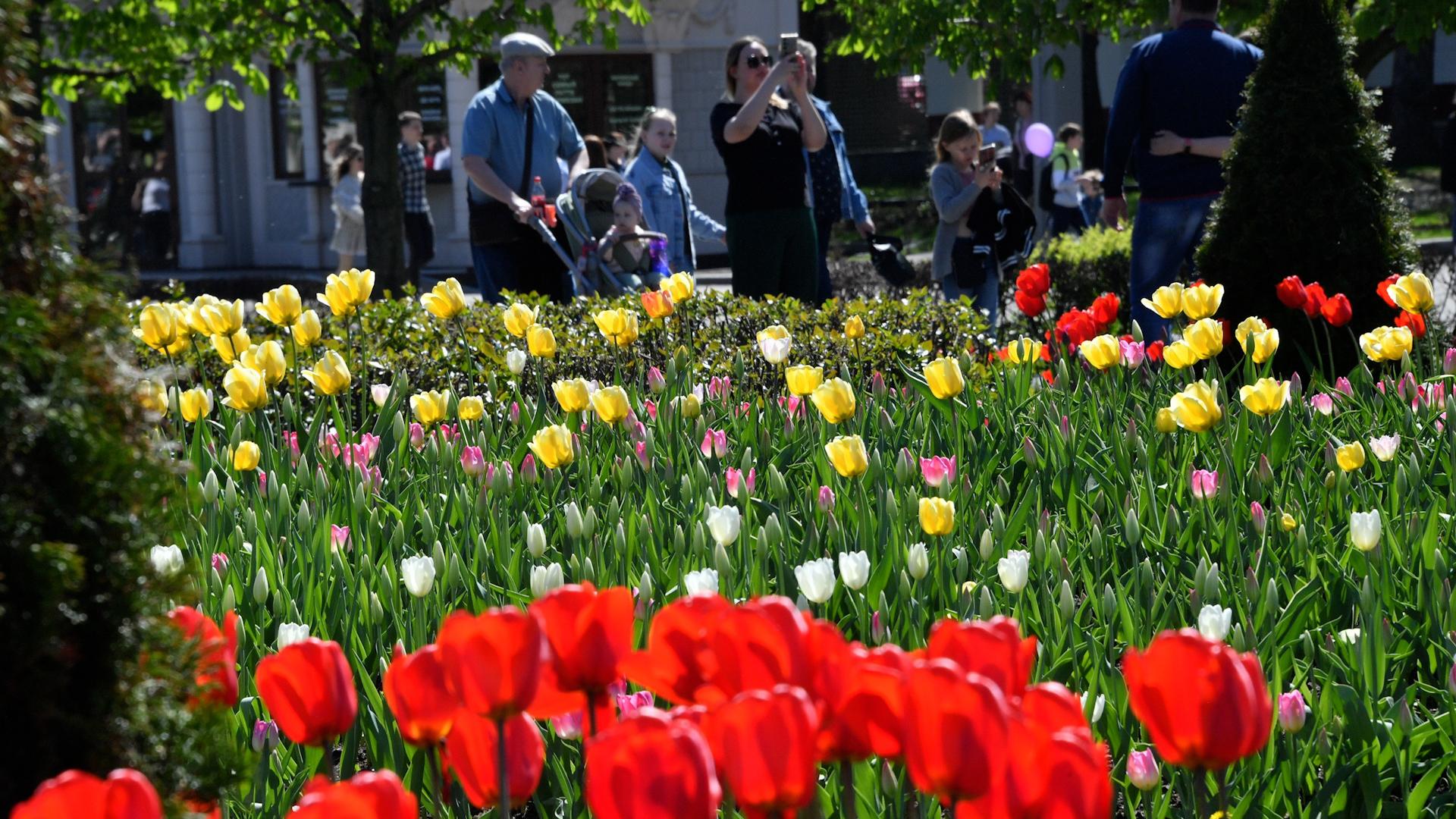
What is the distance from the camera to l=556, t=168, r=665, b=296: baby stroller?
7.83m

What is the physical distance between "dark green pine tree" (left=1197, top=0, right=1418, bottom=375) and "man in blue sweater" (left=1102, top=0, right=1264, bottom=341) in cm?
65

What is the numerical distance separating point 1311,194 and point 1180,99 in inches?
39.9

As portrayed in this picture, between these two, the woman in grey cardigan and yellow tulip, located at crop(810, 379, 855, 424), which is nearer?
yellow tulip, located at crop(810, 379, 855, 424)

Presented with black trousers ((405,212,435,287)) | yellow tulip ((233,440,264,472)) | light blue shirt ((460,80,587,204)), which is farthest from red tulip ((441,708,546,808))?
black trousers ((405,212,435,287))

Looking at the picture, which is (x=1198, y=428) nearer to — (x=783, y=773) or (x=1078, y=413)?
(x=1078, y=413)

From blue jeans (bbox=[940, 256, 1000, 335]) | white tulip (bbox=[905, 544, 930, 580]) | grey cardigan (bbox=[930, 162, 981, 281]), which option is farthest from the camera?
blue jeans (bbox=[940, 256, 1000, 335])

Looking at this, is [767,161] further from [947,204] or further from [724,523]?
[724,523]

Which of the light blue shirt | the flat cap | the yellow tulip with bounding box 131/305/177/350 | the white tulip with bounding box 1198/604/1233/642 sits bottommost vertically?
the white tulip with bounding box 1198/604/1233/642

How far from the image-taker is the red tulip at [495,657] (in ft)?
4.28

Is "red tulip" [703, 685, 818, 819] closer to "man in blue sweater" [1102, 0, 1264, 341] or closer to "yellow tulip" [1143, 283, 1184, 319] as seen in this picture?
"yellow tulip" [1143, 283, 1184, 319]

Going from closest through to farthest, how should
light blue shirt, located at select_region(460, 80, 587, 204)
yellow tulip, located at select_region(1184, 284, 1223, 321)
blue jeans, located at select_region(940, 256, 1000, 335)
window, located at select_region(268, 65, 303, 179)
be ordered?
1. yellow tulip, located at select_region(1184, 284, 1223, 321)
2. light blue shirt, located at select_region(460, 80, 587, 204)
3. blue jeans, located at select_region(940, 256, 1000, 335)
4. window, located at select_region(268, 65, 303, 179)

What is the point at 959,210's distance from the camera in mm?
8641

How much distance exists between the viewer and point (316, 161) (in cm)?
2445

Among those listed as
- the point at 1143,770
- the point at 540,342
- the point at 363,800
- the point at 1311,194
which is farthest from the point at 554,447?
the point at 1311,194
